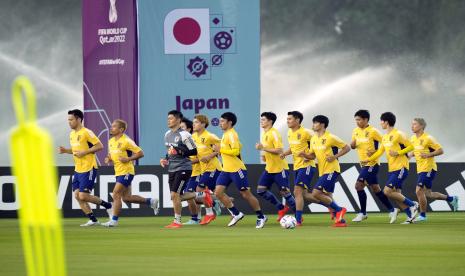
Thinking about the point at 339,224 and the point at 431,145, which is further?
the point at 431,145

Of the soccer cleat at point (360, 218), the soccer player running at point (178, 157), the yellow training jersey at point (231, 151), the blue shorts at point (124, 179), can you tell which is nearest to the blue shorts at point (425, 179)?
the soccer cleat at point (360, 218)

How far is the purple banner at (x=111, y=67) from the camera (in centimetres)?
2642

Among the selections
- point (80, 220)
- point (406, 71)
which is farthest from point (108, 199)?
point (406, 71)

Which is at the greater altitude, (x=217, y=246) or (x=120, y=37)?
(x=120, y=37)

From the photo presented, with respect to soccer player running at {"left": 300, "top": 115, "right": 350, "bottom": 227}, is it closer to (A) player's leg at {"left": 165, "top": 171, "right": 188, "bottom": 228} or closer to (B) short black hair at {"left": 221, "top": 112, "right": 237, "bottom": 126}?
(B) short black hair at {"left": 221, "top": 112, "right": 237, "bottom": 126}

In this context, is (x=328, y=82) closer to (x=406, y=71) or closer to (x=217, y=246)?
(x=406, y=71)

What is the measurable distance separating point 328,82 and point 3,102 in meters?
17.0

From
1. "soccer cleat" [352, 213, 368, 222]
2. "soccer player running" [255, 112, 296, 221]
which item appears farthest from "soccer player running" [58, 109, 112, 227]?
"soccer cleat" [352, 213, 368, 222]

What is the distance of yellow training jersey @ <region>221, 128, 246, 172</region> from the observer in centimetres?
2088

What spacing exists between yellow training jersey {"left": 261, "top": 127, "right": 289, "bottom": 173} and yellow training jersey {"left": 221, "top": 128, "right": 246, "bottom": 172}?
78 cm

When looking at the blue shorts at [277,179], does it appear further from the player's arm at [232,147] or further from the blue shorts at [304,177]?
the player's arm at [232,147]

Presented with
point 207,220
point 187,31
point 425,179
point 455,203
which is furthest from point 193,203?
point 455,203

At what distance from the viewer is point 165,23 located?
26.8 metres

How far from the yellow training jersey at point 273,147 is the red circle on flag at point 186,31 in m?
5.45
